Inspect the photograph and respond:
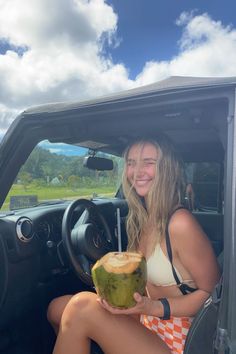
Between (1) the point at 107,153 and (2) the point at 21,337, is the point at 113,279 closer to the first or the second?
(2) the point at 21,337

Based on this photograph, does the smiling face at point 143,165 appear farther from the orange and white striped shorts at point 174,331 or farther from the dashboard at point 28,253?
the dashboard at point 28,253

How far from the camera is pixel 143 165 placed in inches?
77.7

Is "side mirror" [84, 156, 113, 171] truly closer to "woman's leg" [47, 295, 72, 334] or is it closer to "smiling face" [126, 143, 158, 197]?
Result: "smiling face" [126, 143, 158, 197]

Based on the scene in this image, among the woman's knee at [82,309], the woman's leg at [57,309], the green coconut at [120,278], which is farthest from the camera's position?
the woman's leg at [57,309]

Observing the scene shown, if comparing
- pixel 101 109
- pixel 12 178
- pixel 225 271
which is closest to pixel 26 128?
pixel 12 178

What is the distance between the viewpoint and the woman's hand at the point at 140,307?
1.59 metres

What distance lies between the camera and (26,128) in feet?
6.17

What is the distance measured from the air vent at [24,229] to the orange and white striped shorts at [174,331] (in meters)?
0.99

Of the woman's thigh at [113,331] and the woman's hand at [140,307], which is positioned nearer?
the woman's hand at [140,307]

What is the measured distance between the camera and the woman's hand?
159 cm

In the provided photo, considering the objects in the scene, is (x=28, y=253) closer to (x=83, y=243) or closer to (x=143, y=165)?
(x=83, y=243)

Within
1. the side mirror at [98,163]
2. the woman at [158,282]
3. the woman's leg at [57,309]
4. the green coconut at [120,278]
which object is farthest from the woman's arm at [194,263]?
the side mirror at [98,163]

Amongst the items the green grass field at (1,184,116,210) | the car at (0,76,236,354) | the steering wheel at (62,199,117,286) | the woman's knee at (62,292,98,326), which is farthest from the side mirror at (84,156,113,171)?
the woman's knee at (62,292,98,326)

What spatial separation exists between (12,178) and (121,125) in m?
0.63
